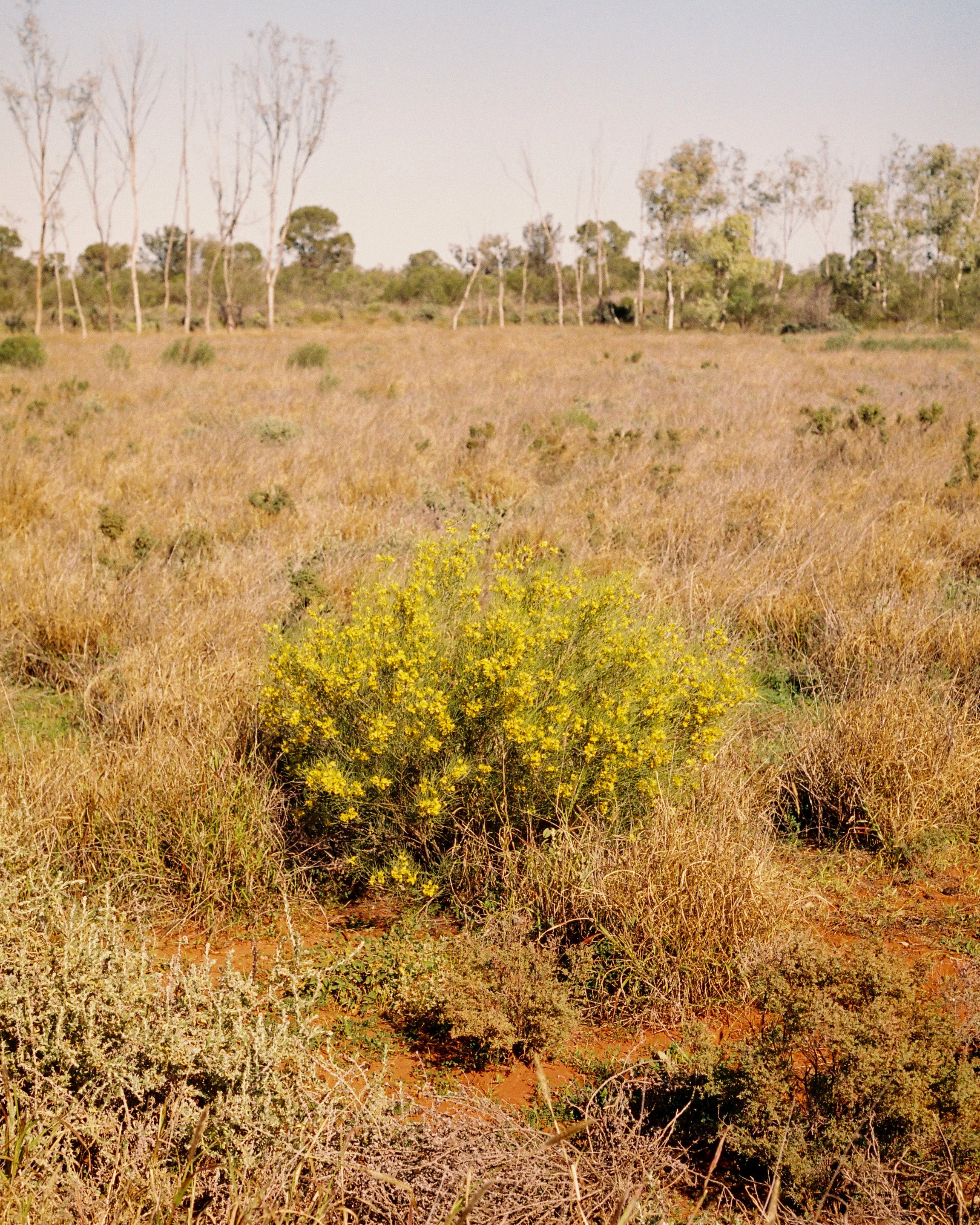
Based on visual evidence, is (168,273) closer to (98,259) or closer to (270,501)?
(98,259)

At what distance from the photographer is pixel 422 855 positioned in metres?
3.19

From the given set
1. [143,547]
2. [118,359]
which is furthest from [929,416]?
[118,359]

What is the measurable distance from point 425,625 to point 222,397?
990 centimetres

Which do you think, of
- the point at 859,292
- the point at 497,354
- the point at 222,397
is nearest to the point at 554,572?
the point at 222,397

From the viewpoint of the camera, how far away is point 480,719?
3.14 meters

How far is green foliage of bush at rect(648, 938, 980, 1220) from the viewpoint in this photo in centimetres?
190

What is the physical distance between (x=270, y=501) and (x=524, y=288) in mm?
38174

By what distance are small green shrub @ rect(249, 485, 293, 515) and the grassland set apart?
23 mm

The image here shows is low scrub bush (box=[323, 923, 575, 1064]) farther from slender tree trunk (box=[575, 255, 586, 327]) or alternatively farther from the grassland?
slender tree trunk (box=[575, 255, 586, 327])

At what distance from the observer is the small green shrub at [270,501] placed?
664 cm

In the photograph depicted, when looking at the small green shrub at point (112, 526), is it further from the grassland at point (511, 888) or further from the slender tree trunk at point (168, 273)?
the slender tree trunk at point (168, 273)

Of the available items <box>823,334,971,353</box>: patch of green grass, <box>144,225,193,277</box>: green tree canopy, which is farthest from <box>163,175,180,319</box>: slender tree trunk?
<box>823,334,971,353</box>: patch of green grass

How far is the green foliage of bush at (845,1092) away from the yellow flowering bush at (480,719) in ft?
2.88

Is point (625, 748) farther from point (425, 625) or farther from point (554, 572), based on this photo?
point (554, 572)
